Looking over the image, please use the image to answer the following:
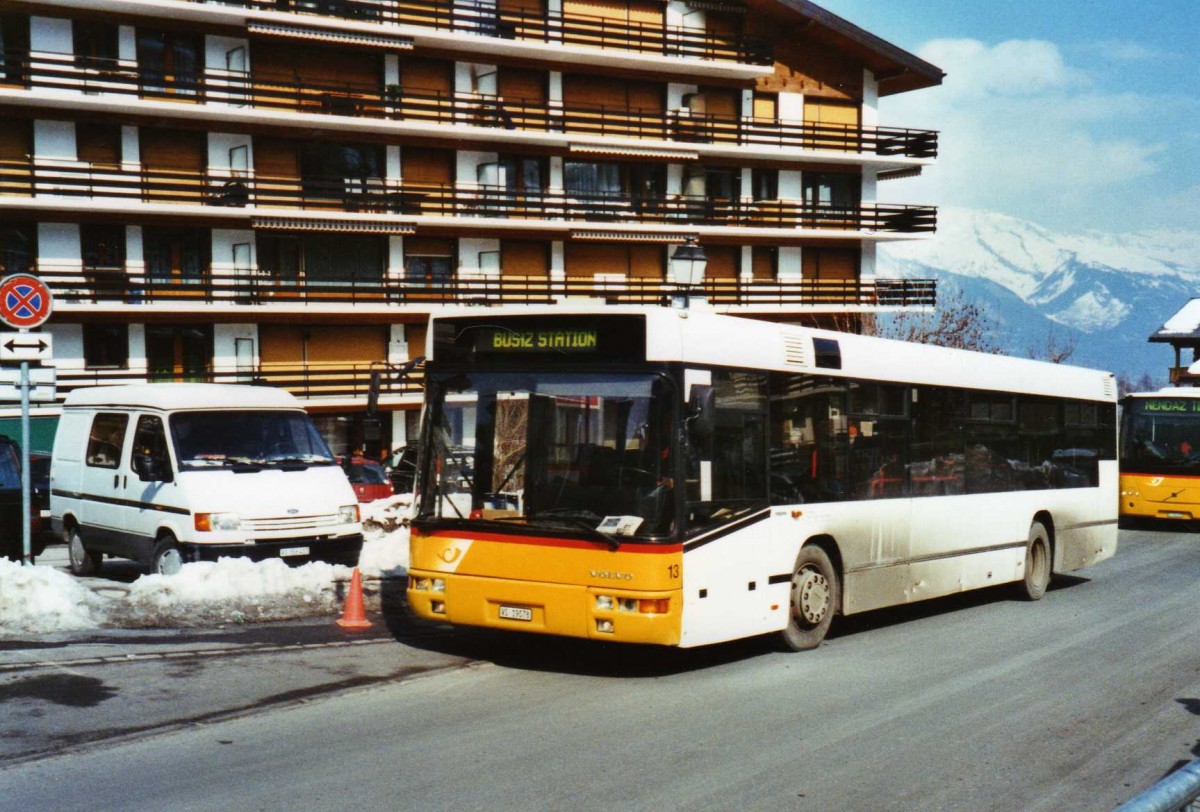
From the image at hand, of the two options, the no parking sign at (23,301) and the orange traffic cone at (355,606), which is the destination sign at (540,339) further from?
the no parking sign at (23,301)

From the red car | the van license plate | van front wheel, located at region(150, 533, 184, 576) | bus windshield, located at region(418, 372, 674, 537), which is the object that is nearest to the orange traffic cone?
bus windshield, located at region(418, 372, 674, 537)

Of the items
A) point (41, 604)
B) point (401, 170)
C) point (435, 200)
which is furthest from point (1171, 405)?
point (401, 170)

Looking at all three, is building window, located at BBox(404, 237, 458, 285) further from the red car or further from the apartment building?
the red car

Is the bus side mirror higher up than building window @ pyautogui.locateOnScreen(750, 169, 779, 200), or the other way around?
building window @ pyautogui.locateOnScreen(750, 169, 779, 200)

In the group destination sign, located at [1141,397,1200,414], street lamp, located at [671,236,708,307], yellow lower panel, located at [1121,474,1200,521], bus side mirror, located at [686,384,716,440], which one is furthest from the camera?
destination sign, located at [1141,397,1200,414]

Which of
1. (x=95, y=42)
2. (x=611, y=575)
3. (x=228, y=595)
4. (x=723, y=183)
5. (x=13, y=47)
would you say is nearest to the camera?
(x=611, y=575)

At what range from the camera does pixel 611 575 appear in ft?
A: 31.8

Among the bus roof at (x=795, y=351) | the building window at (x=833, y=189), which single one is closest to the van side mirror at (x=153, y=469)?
the bus roof at (x=795, y=351)

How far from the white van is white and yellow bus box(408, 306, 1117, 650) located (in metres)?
4.24

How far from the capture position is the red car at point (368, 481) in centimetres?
2803

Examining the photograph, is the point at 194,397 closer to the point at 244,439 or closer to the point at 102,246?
the point at 244,439

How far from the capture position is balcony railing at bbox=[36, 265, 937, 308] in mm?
36125

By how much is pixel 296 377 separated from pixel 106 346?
18.3 ft

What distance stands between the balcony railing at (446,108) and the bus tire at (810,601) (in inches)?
Answer: 1115
